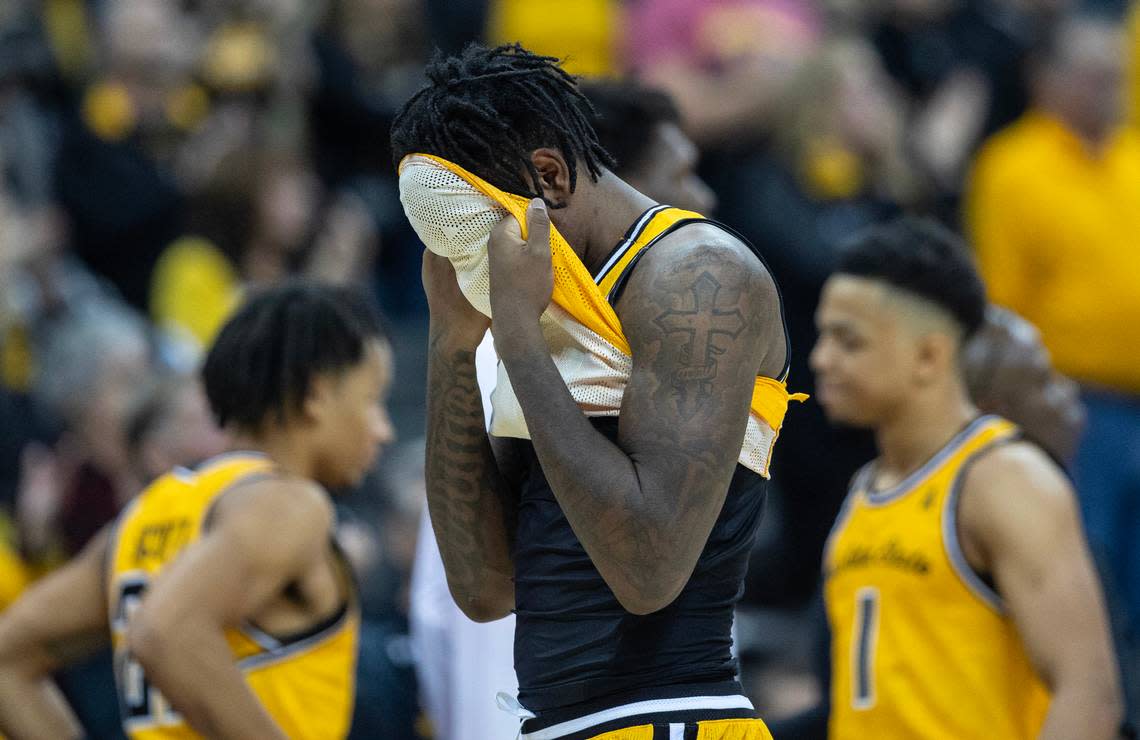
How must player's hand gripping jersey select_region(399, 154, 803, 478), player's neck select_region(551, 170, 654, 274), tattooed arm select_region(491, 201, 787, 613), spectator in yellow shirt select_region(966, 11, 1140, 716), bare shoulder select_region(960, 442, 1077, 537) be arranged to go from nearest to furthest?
tattooed arm select_region(491, 201, 787, 613) → player's hand gripping jersey select_region(399, 154, 803, 478) → player's neck select_region(551, 170, 654, 274) → bare shoulder select_region(960, 442, 1077, 537) → spectator in yellow shirt select_region(966, 11, 1140, 716)

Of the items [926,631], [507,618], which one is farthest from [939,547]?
[507,618]

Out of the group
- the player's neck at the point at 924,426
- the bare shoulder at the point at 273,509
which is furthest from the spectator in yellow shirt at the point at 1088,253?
the bare shoulder at the point at 273,509

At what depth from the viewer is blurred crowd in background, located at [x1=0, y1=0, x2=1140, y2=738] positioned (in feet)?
23.7

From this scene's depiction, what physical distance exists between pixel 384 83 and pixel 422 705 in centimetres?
438

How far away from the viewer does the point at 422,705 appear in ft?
19.4

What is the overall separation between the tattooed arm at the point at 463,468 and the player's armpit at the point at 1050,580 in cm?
132

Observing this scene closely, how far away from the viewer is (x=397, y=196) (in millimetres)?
8508

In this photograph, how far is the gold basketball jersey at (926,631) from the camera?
13.2 ft

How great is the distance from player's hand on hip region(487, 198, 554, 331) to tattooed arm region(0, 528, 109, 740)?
6.25 feet

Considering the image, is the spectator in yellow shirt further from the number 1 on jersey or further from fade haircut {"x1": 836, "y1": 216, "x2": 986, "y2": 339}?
the number 1 on jersey

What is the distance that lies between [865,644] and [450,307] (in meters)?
1.71

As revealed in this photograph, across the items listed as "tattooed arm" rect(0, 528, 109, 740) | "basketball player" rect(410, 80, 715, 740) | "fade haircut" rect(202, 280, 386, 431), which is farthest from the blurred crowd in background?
"fade haircut" rect(202, 280, 386, 431)

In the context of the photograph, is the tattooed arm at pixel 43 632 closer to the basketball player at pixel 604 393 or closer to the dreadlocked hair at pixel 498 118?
the basketball player at pixel 604 393

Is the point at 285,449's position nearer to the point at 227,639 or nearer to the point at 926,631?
the point at 227,639
